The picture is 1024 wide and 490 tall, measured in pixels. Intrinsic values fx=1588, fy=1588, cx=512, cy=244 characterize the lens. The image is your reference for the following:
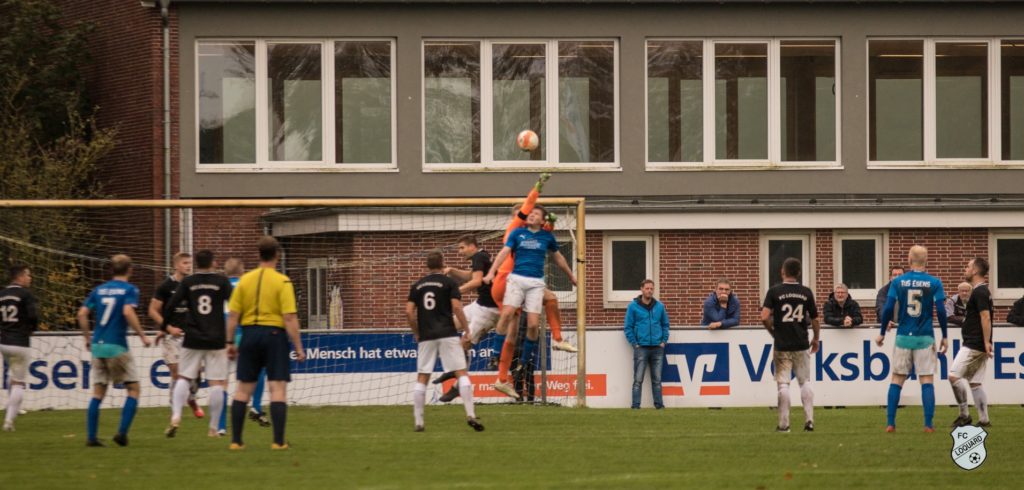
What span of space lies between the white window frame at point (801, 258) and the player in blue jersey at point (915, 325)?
43.5 ft

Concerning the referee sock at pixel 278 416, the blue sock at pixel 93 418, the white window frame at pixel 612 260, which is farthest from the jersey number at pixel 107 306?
the white window frame at pixel 612 260

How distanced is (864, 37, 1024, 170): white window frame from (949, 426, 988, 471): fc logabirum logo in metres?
14.7

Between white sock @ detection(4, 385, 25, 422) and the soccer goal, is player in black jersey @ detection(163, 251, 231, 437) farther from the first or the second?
the soccer goal

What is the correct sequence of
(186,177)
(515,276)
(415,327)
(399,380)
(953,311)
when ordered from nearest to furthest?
(415,327)
(515,276)
(399,380)
(953,311)
(186,177)

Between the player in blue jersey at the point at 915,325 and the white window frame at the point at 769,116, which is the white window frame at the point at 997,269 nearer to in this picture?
the white window frame at the point at 769,116

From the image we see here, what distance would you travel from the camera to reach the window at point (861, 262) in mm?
30797

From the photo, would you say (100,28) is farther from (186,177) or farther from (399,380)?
(399,380)

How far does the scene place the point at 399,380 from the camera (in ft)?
74.3

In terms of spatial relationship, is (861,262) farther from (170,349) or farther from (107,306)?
(107,306)

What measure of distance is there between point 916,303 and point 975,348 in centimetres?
115

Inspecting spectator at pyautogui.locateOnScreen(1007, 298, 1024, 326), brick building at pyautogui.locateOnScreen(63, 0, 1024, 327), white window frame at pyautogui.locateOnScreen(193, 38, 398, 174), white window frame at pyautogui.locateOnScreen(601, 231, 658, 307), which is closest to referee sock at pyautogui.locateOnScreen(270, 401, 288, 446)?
spectator at pyautogui.locateOnScreen(1007, 298, 1024, 326)

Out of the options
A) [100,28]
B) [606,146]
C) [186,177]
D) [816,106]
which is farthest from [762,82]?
[100,28]

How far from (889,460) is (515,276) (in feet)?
20.9

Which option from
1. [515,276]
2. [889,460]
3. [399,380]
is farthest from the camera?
[399,380]
